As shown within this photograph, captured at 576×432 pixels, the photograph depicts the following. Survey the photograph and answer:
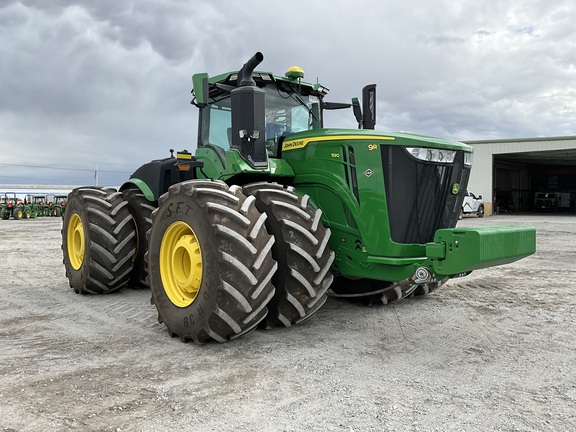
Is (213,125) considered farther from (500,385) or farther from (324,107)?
(500,385)

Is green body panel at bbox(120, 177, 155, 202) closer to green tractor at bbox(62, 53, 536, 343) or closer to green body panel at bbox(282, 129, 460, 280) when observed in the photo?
green tractor at bbox(62, 53, 536, 343)

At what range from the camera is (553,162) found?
140 feet

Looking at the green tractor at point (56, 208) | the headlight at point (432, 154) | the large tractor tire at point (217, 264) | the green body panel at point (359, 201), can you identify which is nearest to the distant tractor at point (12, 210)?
the green tractor at point (56, 208)

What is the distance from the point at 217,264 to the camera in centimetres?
415

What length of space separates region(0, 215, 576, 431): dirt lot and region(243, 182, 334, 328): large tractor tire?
370mm

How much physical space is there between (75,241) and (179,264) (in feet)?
10.3

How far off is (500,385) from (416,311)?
2.28m

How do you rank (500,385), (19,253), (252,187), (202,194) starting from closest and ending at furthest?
(500,385) < (202,194) < (252,187) < (19,253)

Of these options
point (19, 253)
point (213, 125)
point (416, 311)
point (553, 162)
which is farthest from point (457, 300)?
point (553, 162)

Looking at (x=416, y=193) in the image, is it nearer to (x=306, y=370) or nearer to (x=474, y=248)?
(x=474, y=248)

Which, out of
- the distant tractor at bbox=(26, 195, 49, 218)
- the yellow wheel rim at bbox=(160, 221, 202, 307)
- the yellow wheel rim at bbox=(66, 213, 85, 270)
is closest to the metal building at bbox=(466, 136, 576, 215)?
the distant tractor at bbox=(26, 195, 49, 218)

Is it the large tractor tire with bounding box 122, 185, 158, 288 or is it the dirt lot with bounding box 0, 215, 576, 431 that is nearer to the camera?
the dirt lot with bounding box 0, 215, 576, 431

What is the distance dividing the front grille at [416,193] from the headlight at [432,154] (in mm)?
41

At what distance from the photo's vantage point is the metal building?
3231 cm
